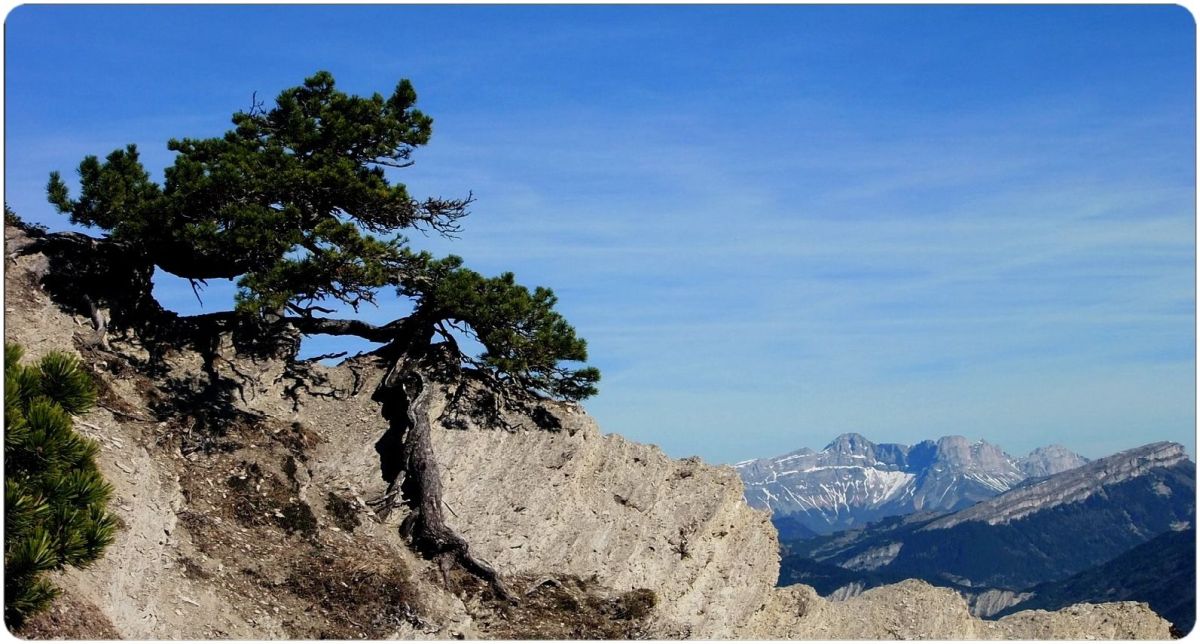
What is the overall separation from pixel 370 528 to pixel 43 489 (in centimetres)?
1526

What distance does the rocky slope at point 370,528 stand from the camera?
30875 mm

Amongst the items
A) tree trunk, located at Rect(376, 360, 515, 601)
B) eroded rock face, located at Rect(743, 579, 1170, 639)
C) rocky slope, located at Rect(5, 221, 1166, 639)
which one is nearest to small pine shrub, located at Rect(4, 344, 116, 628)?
rocky slope, located at Rect(5, 221, 1166, 639)

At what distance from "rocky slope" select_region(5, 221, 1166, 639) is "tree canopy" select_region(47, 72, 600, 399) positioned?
3.67 metres

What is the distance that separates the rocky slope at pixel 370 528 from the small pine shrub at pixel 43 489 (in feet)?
17.6

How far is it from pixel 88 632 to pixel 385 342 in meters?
20.5

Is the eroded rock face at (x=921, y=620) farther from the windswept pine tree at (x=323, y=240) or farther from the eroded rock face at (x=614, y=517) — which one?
the windswept pine tree at (x=323, y=240)

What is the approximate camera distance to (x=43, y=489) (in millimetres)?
21109

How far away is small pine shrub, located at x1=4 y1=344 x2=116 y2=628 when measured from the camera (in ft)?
66.9

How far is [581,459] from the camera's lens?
40938 millimetres

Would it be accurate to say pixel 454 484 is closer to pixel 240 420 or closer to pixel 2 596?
pixel 240 420

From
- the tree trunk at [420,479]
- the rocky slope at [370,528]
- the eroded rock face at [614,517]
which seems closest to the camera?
the rocky slope at [370,528]

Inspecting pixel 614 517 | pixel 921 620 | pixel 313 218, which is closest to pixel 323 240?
pixel 313 218

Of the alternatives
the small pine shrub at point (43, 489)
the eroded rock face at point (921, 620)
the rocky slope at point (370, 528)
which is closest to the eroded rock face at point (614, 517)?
the rocky slope at point (370, 528)

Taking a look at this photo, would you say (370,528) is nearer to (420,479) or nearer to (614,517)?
(420,479)
